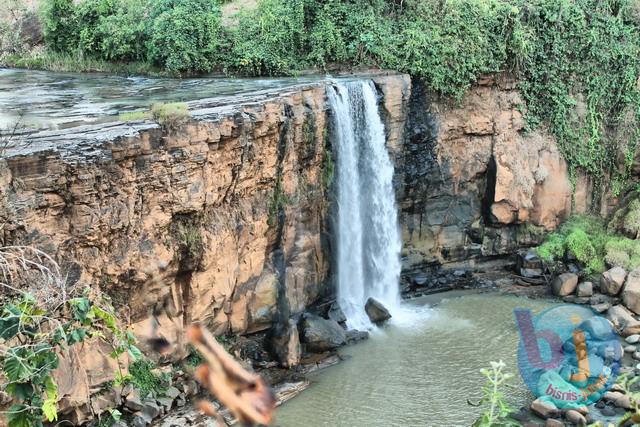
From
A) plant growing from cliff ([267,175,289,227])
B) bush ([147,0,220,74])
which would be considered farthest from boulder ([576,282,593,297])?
bush ([147,0,220,74])

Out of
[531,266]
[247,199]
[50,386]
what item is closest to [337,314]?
[247,199]

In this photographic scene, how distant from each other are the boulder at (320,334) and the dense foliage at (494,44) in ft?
22.9

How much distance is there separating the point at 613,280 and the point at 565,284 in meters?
1.03

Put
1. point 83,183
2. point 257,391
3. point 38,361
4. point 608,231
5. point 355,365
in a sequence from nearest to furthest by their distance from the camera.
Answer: point 257,391
point 38,361
point 83,183
point 355,365
point 608,231

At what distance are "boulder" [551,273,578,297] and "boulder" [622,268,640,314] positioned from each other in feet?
3.70

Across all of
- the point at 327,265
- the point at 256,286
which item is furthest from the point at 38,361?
the point at 327,265

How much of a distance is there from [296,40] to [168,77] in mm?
3534

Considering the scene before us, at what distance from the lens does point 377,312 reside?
13.9 metres

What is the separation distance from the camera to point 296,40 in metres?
17.7

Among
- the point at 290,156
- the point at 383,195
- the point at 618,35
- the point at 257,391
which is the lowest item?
the point at 383,195

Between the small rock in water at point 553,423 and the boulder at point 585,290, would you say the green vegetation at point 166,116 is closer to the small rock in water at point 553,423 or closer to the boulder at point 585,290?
the small rock in water at point 553,423

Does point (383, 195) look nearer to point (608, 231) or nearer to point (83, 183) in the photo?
point (608, 231)

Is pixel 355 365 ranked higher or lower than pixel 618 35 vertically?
lower

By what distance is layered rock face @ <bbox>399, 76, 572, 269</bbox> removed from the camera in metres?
15.9
